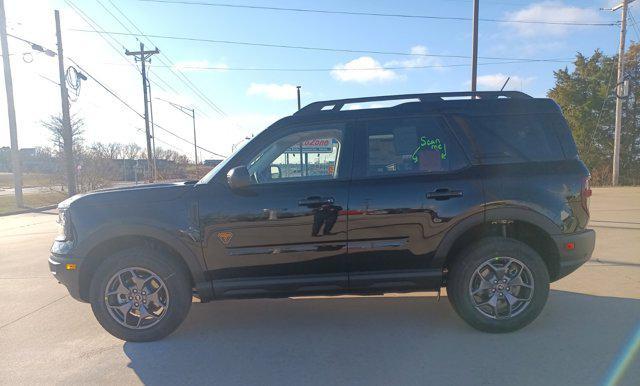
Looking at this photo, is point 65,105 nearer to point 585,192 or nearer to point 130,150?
point 585,192

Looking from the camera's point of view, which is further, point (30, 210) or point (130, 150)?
point (130, 150)

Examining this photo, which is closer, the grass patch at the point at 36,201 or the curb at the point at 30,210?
the curb at the point at 30,210

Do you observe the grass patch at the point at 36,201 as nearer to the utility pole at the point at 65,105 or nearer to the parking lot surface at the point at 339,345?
the utility pole at the point at 65,105

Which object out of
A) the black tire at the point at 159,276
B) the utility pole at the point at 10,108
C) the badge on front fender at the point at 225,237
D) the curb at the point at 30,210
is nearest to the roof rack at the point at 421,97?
the badge on front fender at the point at 225,237

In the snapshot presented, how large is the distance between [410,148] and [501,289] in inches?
60.3

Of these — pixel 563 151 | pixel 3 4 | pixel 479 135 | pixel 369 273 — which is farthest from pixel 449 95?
pixel 3 4

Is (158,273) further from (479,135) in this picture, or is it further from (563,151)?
(563,151)

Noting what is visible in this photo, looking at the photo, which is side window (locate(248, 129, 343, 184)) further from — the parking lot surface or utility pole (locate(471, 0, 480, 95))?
utility pole (locate(471, 0, 480, 95))

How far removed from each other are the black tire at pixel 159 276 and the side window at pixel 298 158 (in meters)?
1.11

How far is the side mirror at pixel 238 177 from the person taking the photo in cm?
360

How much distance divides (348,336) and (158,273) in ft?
5.93

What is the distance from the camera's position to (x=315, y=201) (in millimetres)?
3711

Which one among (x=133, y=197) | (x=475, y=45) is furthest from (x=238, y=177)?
(x=475, y=45)

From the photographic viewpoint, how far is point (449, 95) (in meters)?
4.21
